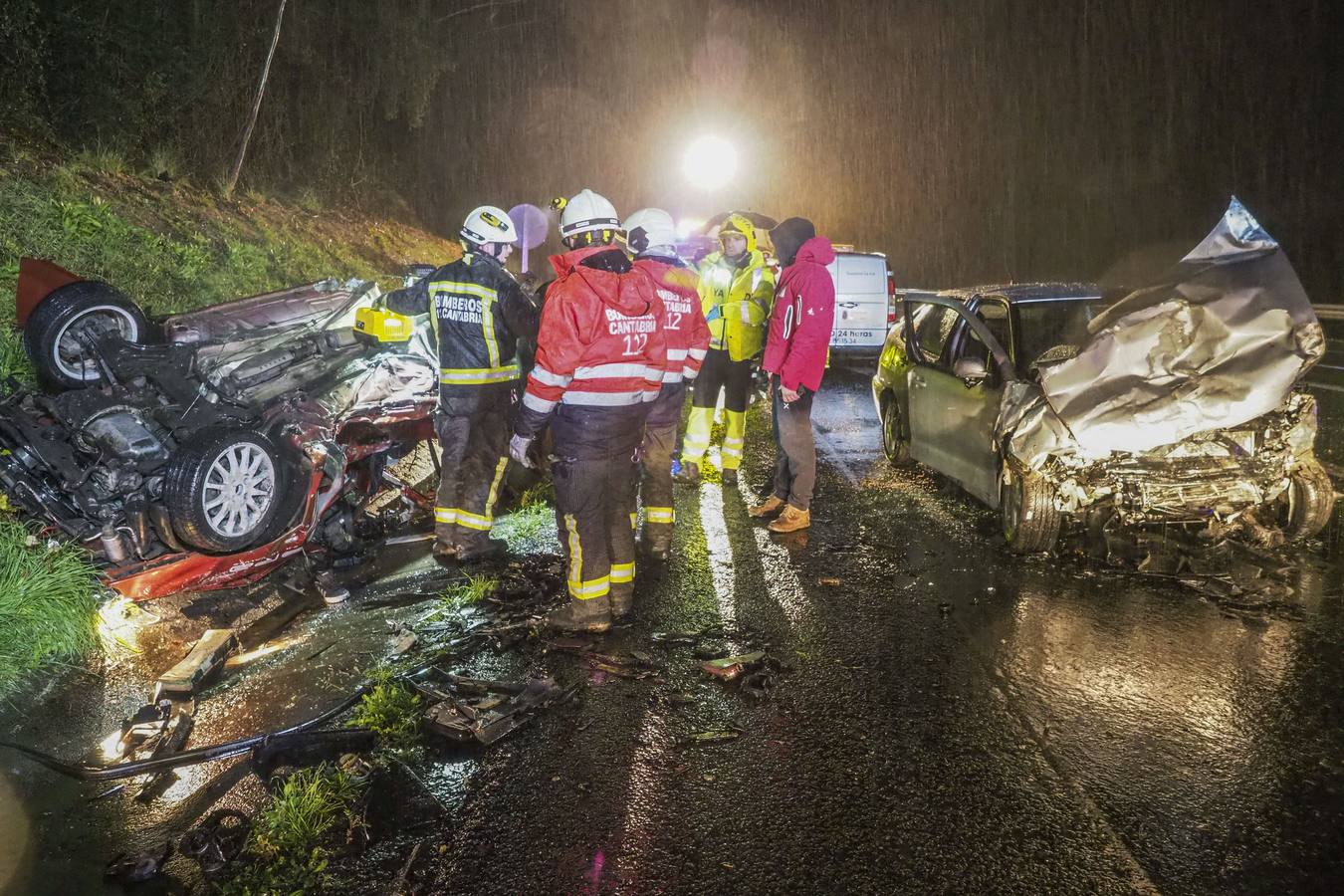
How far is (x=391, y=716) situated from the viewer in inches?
142

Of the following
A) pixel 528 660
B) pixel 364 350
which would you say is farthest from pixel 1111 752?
pixel 364 350

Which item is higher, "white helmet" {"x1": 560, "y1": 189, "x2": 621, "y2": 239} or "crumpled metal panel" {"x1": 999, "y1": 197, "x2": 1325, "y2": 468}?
"white helmet" {"x1": 560, "y1": 189, "x2": 621, "y2": 239}

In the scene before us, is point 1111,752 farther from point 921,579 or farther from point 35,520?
point 35,520

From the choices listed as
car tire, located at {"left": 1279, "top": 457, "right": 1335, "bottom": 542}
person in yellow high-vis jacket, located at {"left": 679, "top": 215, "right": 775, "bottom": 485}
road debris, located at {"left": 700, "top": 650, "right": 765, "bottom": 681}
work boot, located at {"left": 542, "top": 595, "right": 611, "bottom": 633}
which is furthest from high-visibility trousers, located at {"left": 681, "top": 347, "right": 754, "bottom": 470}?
car tire, located at {"left": 1279, "top": 457, "right": 1335, "bottom": 542}

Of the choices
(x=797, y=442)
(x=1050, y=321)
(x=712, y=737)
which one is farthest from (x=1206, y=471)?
(x=712, y=737)

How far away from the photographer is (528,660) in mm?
4219

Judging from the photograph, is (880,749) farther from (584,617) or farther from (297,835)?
(297,835)

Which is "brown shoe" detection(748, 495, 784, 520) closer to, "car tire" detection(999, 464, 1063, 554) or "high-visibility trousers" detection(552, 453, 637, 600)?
"car tire" detection(999, 464, 1063, 554)

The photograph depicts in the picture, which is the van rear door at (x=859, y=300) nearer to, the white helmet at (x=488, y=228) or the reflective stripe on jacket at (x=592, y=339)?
the white helmet at (x=488, y=228)

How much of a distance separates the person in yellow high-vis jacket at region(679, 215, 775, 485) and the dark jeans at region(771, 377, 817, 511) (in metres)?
0.66

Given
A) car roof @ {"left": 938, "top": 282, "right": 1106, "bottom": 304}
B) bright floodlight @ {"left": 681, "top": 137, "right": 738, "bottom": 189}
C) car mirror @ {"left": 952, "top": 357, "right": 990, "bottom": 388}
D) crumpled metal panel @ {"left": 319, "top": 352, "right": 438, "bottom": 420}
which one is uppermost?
bright floodlight @ {"left": 681, "top": 137, "right": 738, "bottom": 189}

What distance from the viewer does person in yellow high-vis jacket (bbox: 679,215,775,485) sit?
22.2ft

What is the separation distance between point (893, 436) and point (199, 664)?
18.5 ft

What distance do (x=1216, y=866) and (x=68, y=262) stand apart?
10.0 m
